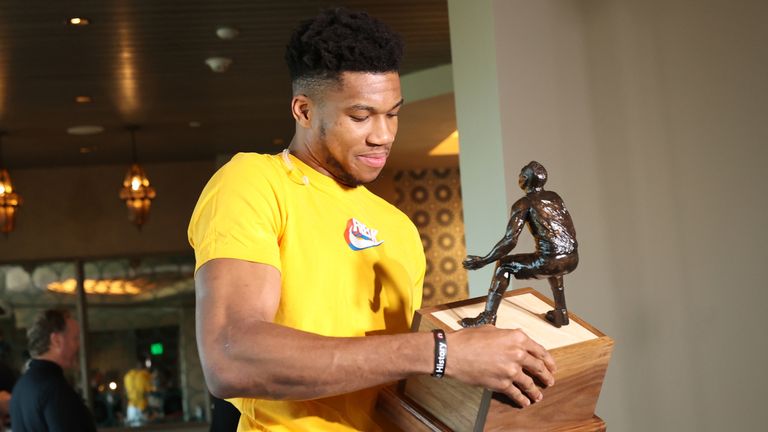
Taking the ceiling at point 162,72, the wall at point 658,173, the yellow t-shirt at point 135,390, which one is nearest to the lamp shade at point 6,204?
the ceiling at point 162,72

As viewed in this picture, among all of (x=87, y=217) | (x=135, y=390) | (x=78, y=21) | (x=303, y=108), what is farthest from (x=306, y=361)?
(x=135, y=390)

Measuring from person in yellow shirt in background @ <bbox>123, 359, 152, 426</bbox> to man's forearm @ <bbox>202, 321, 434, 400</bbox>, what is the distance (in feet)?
32.7

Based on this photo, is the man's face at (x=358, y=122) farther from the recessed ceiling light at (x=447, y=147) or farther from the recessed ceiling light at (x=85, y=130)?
the recessed ceiling light at (x=85, y=130)

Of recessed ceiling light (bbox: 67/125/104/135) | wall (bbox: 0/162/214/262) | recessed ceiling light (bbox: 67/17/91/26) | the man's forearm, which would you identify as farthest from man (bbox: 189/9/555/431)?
wall (bbox: 0/162/214/262)

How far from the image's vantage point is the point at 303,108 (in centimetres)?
146

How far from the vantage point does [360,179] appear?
1.47m

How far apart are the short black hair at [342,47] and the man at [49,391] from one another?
310 cm

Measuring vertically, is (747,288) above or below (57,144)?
below

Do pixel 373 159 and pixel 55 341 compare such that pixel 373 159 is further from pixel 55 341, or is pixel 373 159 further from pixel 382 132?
pixel 55 341

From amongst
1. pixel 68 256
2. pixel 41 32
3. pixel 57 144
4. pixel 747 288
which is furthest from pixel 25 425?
pixel 68 256

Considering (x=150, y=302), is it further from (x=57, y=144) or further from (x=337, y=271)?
(x=337, y=271)

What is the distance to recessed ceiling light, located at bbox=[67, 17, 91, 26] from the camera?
506 centimetres

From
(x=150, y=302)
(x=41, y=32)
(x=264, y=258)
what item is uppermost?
(x=41, y=32)

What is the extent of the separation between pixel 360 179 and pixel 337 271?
5.7 inches
